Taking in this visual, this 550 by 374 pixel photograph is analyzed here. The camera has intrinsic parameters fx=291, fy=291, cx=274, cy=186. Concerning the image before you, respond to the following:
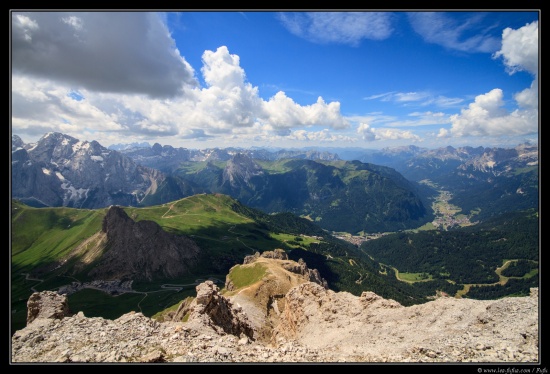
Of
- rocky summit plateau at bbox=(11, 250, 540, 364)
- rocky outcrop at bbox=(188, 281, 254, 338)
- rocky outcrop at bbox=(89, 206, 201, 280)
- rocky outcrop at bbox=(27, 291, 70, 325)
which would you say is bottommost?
rocky outcrop at bbox=(89, 206, 201, 280)

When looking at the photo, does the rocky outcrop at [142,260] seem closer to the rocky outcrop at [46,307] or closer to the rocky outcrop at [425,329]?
the rocky outcrop at [46,307]

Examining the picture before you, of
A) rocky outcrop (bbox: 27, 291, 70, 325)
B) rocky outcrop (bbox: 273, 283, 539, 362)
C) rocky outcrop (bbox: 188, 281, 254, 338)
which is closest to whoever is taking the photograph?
rocky outcrop (bbox: 273, 283, 539, 362)

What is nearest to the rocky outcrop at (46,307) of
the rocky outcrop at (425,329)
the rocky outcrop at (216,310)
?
the rocky outcrop at (216,310)

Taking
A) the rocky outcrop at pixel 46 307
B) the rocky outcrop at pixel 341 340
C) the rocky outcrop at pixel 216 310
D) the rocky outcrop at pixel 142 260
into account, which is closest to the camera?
the rocky outcrop at pixel 341 340

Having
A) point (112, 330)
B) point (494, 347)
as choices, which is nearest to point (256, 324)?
point (112, 330)

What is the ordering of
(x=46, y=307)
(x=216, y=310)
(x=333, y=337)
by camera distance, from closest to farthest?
(x=333, y=337), (x=46, y=307), (x=216, y=310)

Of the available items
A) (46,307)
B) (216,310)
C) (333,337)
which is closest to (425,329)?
(333,337)

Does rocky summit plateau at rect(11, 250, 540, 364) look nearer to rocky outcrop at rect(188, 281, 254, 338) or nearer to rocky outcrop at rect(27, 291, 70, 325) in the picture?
rocky outcrop at rect(27, 291, 70, 325)

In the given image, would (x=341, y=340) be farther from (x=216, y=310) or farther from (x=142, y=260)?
(x=142, y=260)

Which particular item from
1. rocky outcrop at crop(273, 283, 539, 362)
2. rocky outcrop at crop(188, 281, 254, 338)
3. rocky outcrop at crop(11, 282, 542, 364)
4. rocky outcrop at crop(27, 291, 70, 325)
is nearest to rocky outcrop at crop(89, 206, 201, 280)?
rocky outcrop at crop(188, 281, 254, 338)

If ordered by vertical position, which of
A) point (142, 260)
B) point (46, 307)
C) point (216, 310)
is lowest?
point (142, 260)
